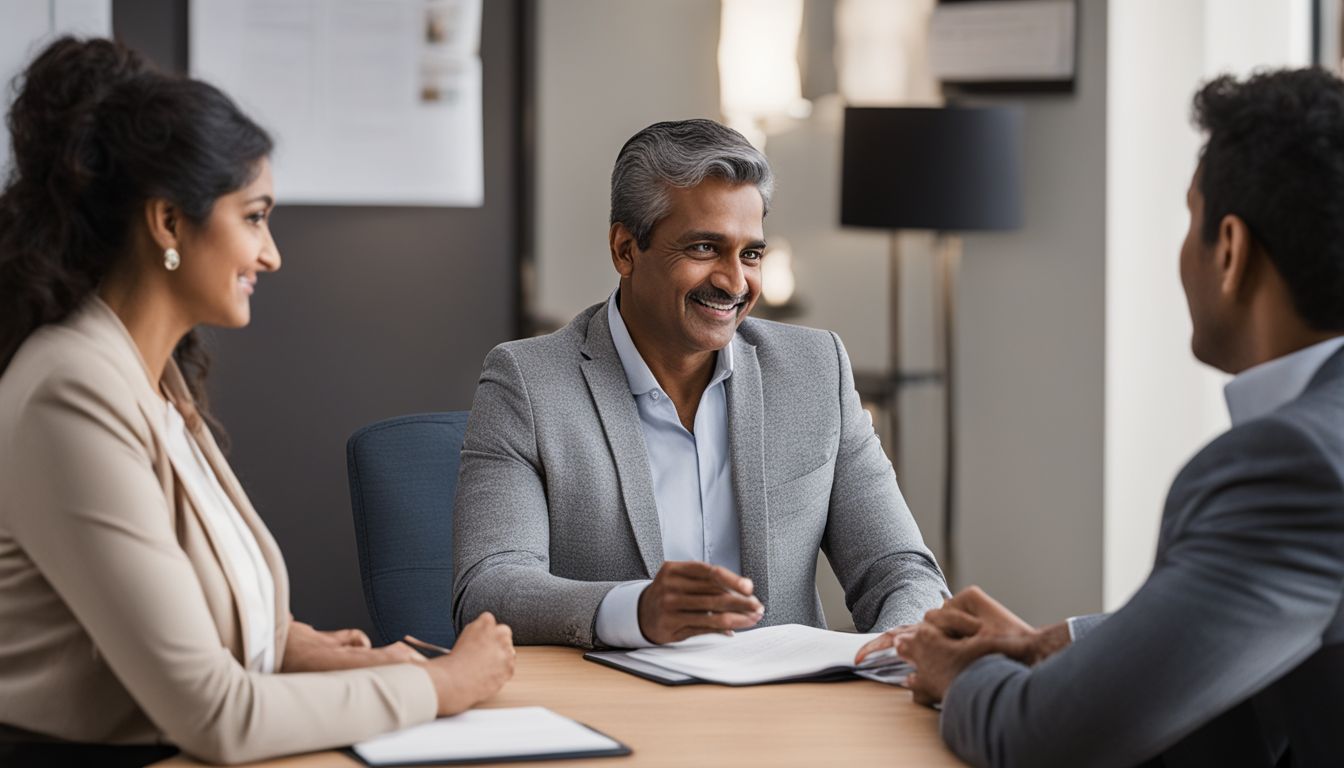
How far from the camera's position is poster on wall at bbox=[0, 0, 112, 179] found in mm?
3352

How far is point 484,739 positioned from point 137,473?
1.38 feet

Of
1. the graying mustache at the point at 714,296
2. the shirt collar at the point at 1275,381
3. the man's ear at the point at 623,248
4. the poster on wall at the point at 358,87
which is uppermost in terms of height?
the poster on wall at the point at 358,87

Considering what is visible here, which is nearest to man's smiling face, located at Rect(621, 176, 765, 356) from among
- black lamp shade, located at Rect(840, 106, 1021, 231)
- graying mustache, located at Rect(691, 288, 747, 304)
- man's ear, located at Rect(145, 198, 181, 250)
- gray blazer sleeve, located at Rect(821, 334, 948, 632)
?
graying mustache, located at Rect(691, 288, 747, 304)

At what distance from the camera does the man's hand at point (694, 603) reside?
1772 millimetres

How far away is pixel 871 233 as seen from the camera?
4.45m

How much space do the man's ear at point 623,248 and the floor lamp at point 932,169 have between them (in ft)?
5.31

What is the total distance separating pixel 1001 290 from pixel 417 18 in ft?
5.79

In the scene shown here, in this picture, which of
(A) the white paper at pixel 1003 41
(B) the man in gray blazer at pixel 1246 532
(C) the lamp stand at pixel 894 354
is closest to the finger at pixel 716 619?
(B) the man in gray blazer at pixel 1246 532

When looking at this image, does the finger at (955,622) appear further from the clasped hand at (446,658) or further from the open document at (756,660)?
the clasped hand at (446,658)

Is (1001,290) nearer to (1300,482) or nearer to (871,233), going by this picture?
(871,233)

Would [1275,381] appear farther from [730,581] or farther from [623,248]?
[623,248]

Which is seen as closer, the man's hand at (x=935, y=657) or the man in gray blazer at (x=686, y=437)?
the man's hand at (x=935, y=657)

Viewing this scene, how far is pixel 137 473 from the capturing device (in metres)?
1.46

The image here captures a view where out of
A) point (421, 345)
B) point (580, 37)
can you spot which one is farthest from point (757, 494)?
point (580, 37)
